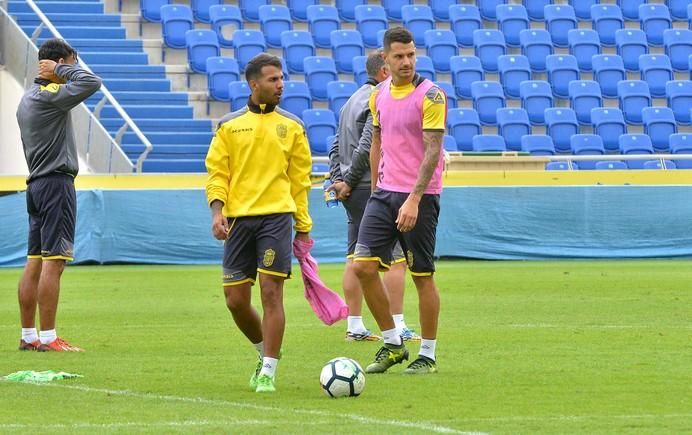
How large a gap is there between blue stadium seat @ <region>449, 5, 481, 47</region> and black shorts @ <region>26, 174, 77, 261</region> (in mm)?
19023

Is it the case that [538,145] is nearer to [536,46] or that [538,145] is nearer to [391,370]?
[536,46]

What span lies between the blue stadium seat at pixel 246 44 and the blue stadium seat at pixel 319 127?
7.45ft

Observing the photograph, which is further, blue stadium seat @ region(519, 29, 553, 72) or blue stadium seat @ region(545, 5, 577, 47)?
blue stadium seat @ region(545, 5, 577, 47)

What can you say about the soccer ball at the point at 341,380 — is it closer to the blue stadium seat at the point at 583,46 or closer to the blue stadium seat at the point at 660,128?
the blue stadium seat at the point at 660,128

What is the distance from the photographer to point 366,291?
9.41 meters

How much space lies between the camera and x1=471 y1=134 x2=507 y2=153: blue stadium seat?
25.2m

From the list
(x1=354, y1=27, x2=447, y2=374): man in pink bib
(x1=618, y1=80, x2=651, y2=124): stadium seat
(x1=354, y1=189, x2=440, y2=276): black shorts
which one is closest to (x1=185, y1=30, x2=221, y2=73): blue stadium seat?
(x1=618, y1=80, x2=651, y2=124): stadium seat

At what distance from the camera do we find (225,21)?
27469mm

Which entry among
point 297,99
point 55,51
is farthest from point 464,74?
point 55,51

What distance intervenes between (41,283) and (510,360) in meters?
3.40

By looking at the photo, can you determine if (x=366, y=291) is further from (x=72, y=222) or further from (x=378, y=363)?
(x=72, y=222)

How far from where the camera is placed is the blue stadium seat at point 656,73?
92.9 ft

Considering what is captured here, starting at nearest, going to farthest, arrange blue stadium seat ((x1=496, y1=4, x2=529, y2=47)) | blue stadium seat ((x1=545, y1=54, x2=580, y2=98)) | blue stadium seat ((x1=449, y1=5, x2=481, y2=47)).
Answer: blue stadium seat ((x1=545, y1=54, x2=580, y2=98)) → blue stadium seat ((x1=449, y1=5, x2=481, y2=47)) → blue stadium seat ((x1=496, y1=4, x2=529, y2=47))

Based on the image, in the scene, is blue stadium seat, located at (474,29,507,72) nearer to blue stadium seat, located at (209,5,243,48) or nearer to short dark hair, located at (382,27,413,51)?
blue stadium seat, located at (209,5,243,48)
